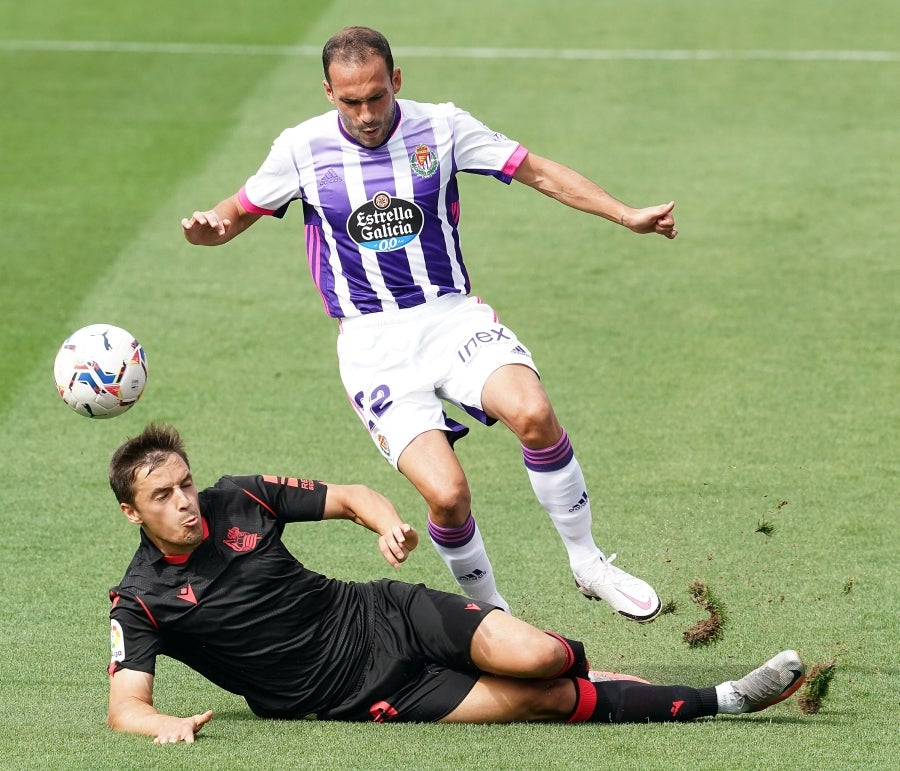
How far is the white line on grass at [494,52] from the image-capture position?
52.6 ft

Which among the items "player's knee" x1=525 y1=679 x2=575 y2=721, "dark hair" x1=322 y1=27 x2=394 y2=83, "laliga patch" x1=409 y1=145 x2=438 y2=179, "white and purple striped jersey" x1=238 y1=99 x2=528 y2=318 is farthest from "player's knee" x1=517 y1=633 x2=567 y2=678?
"dark hair" x1=322 y1=27 x2=394 y2=83

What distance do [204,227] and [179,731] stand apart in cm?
229

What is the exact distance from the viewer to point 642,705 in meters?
5.63

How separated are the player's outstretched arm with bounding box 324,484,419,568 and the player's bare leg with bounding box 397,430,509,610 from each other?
1.58 feet

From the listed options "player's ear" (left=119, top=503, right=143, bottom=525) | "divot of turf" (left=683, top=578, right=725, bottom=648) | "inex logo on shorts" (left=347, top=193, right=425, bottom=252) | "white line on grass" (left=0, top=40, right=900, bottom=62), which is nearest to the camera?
"player's ear" (left=119, top=503, right=143, bottom=525)

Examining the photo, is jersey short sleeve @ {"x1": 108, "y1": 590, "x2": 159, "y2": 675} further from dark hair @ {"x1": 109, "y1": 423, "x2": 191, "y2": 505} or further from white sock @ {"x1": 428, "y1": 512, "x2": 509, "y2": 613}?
white sock @ {"x1": 428, "y1": 512, "x2": 509, "y2": 613}

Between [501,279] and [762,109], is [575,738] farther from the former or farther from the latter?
[762,109]

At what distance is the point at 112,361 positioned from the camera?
21.7 ft

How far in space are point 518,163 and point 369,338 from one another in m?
1.04

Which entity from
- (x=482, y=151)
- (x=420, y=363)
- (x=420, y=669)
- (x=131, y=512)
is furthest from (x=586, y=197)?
(x=131, y=512)

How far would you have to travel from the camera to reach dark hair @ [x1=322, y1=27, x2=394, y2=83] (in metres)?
6.14

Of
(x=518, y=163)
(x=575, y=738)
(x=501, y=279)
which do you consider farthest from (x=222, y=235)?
(x=501, y=279)

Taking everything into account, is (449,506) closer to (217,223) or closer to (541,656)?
(541,656)

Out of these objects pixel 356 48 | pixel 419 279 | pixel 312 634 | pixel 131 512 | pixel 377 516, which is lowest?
pixel 312 634
